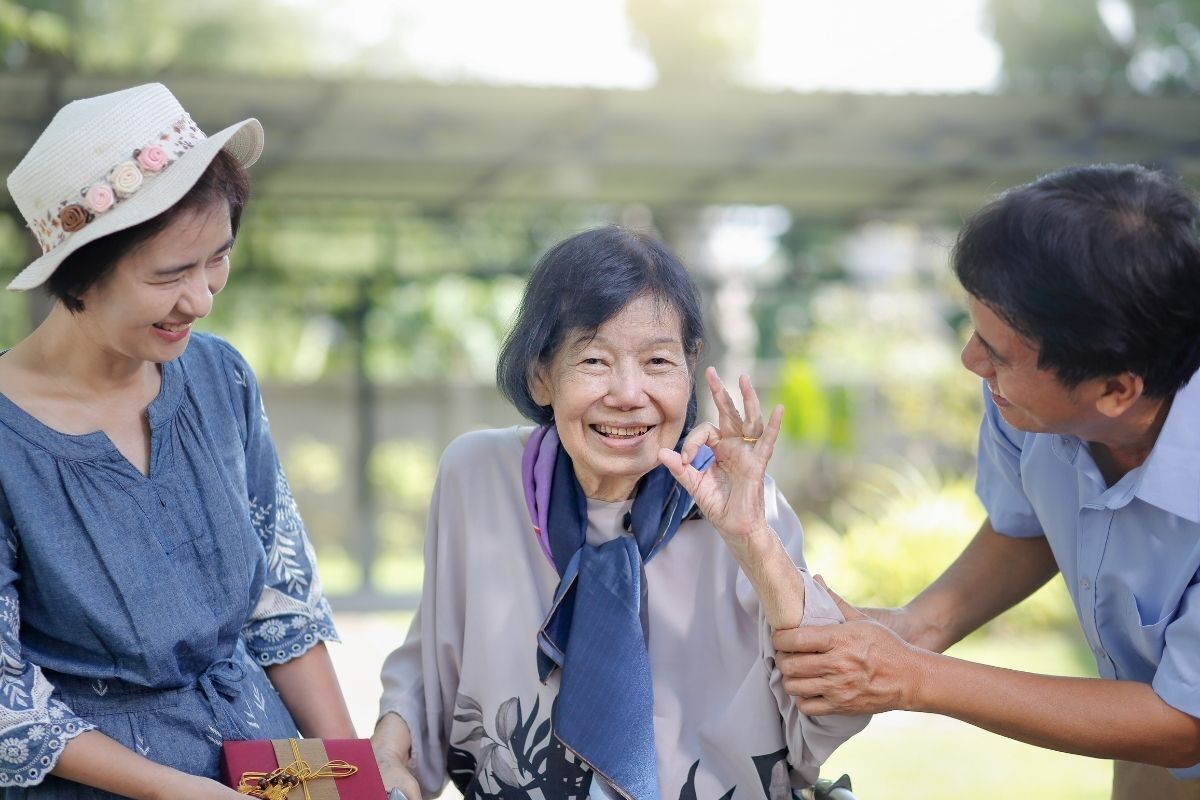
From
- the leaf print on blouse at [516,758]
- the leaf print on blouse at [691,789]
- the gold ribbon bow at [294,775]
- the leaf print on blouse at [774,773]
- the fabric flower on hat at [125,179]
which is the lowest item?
the gold ribbon bow at [294,775]

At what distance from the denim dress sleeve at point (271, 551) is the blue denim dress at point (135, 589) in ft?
0.11

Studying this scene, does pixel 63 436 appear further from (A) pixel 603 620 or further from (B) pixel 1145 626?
(B) pixel 1145 626

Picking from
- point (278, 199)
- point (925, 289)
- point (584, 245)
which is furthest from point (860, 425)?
point (584, 245)

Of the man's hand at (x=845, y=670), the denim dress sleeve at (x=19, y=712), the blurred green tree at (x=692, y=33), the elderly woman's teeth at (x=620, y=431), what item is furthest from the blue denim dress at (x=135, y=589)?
the blurred green tree at (x=692, y=33)

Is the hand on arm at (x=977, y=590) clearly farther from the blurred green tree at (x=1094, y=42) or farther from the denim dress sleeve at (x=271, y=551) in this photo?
the blurred green tree at (x=1094, y=42)

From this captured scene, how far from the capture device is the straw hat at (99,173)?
197 cm

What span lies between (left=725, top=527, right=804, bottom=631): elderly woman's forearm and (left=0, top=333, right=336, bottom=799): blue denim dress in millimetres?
873

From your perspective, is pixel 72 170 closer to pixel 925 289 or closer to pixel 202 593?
pixel 202 593

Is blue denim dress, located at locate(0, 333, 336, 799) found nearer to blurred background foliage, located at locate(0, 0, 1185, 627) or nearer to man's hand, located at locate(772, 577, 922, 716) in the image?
man's hand, located at locate(772, 577, 922, 716)

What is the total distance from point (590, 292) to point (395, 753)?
0.91 metres

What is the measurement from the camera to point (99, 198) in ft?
6.47

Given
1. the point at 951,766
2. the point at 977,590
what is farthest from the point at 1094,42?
the point at 977,590

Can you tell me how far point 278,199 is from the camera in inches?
368

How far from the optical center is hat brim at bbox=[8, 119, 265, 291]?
1954 mm
